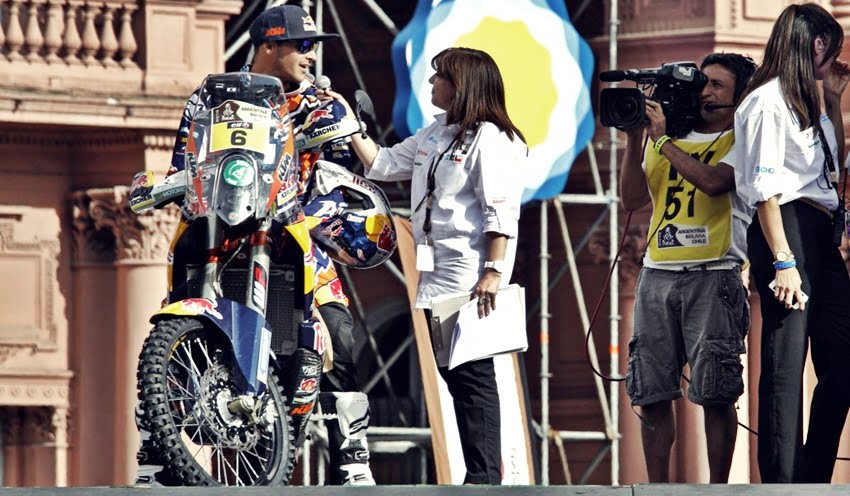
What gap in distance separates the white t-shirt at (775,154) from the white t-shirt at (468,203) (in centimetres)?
78

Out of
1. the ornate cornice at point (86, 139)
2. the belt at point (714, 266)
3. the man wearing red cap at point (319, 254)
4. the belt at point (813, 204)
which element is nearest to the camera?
the belt at point (813, 204)

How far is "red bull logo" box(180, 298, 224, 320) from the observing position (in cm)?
936

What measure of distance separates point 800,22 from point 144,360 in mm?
2484

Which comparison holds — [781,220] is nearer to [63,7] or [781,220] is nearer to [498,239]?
[498,239]

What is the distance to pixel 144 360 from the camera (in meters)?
9.15

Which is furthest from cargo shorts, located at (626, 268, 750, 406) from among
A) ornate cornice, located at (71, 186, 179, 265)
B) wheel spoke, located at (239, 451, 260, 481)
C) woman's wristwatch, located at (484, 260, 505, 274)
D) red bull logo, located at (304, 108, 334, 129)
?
ornate cornice, located at (71, 186, 179, 265)

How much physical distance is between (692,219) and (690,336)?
414 mm

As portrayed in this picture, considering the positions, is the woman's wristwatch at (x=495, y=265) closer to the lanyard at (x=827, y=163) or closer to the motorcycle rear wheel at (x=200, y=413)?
the motorcycle rear wheel at (x=200, y=413)

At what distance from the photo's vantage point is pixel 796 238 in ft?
30.8

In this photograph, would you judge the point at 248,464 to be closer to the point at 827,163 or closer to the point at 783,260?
the point at 783,260

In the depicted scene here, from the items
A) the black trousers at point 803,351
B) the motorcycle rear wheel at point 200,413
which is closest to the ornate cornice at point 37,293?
the motorcycle rear wheel at point 200,413

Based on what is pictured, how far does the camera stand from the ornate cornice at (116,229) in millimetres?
19422

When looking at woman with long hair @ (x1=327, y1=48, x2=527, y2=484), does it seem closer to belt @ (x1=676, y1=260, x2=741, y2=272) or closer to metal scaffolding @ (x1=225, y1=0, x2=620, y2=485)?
belt @ (x1=676, y1=260, x2=741, y2=272)

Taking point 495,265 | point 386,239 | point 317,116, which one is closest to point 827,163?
point 495,265
